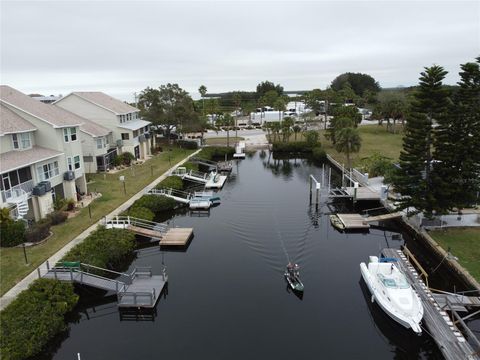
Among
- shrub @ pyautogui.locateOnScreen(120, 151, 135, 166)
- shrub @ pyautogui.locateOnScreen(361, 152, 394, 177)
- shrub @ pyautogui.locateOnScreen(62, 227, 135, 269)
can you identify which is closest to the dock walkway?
shrub @ pyautogui.locateOnScreen(62, 227, 135, 269)

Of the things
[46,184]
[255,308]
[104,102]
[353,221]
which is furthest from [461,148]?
[104,102]

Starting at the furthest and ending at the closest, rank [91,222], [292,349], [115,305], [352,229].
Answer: [352,229]
[91,222]
[115,305]
[292,349]

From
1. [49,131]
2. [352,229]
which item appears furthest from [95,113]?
[352,229]

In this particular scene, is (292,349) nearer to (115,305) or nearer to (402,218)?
(115,305)

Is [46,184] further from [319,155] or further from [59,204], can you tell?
[319,155]

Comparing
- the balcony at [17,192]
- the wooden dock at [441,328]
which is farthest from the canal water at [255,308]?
the balcony at [17,192]

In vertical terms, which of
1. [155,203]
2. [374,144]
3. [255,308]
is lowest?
[255,308]
